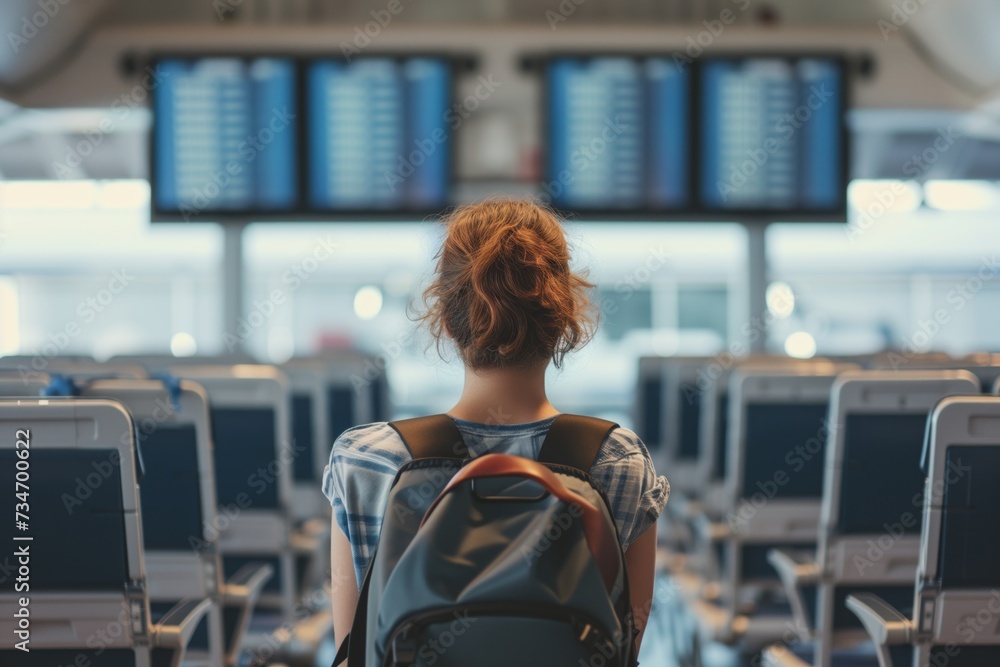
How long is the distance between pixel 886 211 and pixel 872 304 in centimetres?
154

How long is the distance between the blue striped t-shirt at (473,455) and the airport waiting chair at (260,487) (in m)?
1.35

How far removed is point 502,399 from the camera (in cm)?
120

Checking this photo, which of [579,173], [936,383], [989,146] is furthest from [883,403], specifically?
[989,146]

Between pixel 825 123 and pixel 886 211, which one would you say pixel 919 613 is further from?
pixel 886 211

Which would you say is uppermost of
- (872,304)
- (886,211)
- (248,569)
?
(886,211)

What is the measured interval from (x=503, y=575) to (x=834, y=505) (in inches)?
59.1

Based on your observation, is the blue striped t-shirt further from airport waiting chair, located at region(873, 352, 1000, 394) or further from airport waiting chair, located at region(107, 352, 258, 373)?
airport waiting chair, located at region(107, 352, 258, 373)

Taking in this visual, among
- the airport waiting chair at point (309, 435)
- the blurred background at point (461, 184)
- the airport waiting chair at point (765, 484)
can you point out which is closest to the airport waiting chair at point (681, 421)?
the blurred background at point (461, 184)

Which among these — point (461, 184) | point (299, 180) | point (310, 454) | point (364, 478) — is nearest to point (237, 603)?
point (310, 454)

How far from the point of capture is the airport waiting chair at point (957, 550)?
1.62 meters

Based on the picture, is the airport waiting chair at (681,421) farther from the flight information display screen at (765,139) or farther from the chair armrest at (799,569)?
the flight information display screen at (765,139)

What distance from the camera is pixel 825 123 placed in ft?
14.9

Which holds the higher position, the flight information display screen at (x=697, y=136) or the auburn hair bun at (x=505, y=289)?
the flight information display screen at (x=697, y=136)

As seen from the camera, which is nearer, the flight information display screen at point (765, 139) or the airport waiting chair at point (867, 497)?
the airport waiting chair at point (867, 497)
